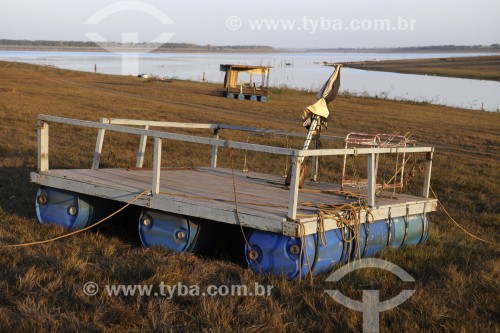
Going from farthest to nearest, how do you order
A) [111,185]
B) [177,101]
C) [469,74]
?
[469,74]
[177,101]
[111,185]

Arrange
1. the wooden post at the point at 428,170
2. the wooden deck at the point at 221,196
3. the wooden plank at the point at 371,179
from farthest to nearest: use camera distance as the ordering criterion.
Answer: the wooden post at the point at 428,170
the wooden plank at the point at 371,179
the wooden deck at the point at 221,196

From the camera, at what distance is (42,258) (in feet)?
21.5

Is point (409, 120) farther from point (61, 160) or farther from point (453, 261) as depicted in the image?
point (453, 261)

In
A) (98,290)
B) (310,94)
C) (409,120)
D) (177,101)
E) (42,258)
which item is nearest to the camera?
(98,290)

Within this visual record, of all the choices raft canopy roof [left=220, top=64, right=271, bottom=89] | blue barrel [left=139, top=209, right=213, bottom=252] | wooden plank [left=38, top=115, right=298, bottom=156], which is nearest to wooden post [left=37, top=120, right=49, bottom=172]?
wooden plank [left=38, top=115, right=298, bottom=156]

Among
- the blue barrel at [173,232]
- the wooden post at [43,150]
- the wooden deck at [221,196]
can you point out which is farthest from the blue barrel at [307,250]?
the wooden post at [43,150]

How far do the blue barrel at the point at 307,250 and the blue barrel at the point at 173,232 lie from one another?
688 mm

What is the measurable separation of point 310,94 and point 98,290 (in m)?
40.7

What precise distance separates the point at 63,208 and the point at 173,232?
1710 millimetres

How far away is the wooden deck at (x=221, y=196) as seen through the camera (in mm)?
6660

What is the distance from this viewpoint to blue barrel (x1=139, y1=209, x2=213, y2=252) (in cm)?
714

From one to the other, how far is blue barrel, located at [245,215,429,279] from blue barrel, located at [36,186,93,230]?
2.34 metres

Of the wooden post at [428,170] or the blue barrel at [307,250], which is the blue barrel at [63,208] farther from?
the wooden post at [428,170]

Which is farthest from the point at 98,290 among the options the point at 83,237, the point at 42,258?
the point at 83,237
